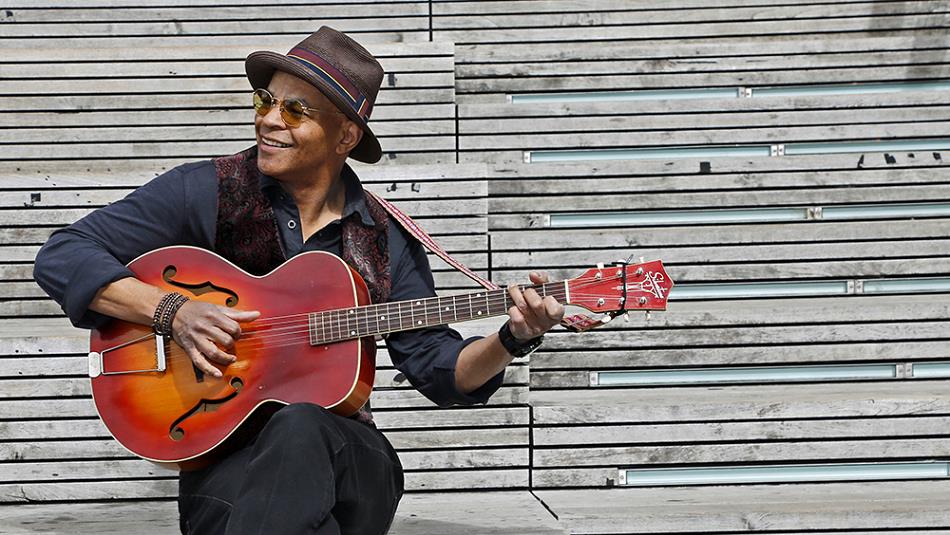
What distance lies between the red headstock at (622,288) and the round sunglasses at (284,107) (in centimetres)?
78

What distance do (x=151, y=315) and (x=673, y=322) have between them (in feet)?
6.32

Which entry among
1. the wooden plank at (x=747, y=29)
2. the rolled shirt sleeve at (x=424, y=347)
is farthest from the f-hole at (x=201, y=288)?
the wooden plank at (x=747, y=29)

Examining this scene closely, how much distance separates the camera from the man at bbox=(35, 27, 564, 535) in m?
2.45

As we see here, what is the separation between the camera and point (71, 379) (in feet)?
11.2

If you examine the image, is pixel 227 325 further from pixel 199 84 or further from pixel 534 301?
pixel 199 84

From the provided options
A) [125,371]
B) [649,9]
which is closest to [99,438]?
[125,371]

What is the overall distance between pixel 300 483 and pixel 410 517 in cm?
97

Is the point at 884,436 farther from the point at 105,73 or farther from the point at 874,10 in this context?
the point at 105,73

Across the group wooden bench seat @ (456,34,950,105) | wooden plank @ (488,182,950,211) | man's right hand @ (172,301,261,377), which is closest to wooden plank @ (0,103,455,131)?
wooden bench seat @ (456,34,950,105)

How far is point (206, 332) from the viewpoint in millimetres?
2498

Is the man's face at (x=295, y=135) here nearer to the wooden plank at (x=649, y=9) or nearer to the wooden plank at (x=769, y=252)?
the wooden plank at (x=769, y=252)

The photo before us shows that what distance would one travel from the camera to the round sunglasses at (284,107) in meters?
2.65

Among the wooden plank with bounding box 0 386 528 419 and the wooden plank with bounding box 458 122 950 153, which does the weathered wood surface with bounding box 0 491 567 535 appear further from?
the wooden plank with bounding box 458 122 950 153

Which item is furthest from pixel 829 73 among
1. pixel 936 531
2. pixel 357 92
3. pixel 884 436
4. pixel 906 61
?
pixel 357 92
